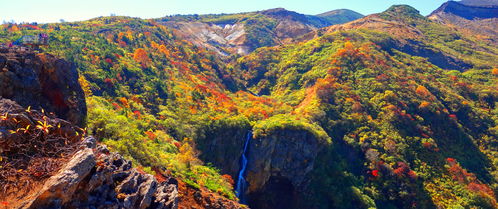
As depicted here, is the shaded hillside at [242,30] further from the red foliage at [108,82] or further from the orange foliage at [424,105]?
the orange foliage at [424,105]

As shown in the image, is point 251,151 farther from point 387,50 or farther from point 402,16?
point 402,16

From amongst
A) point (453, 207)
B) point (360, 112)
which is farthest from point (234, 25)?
point (453, 207)

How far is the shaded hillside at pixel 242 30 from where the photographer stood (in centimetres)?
13625

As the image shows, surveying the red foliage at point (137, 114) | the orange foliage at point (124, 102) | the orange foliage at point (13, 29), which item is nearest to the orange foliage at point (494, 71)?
the red foliage at point (137, 114)

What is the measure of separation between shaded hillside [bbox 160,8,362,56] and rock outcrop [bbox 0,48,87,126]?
10215 cm

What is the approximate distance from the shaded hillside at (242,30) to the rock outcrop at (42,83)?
335 ft

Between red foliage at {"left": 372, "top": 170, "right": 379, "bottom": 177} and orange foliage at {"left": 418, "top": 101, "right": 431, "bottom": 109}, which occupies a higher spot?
orange foliage at {"left": 418, "top": 101, "right": 431, "bottom": 109}

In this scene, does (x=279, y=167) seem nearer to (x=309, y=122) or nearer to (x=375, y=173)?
(x=309, y=122)

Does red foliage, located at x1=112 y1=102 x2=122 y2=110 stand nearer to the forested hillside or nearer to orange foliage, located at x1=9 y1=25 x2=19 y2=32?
the forested hillside

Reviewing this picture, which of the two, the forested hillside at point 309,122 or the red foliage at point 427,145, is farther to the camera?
the red foliage at point 427,145

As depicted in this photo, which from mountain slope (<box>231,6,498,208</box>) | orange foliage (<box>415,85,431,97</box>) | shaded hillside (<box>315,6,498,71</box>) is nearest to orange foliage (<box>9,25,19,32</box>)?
mountain slope (<box>231,6,498,208</box>)

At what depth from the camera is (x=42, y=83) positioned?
21.8 metres

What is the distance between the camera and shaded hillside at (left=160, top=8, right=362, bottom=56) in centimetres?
13625

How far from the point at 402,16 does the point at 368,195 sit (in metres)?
109
